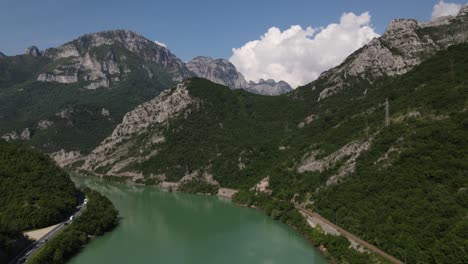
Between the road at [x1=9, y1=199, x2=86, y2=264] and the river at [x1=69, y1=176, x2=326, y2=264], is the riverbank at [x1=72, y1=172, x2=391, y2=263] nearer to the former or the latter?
the river at [x1=69, y1=176, x2=326, y2=264]

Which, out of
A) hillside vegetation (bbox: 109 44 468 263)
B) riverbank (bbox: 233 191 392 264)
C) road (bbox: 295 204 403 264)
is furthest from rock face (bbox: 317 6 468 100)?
road (bbox: 295 204 403 264)

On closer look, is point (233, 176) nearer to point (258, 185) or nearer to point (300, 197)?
point (258, 185)

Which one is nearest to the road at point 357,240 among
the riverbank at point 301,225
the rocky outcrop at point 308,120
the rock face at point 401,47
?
the riverbank at point 301,225

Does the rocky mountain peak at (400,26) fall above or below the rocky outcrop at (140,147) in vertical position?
above

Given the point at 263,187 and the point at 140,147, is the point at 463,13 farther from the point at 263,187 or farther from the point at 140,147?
the point at 140,147

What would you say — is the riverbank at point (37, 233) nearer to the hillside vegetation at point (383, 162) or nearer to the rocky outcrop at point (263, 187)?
the hillside vegetation at point (383, 162)

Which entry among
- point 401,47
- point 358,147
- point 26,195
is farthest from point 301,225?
point 401,47
